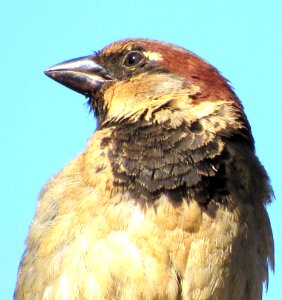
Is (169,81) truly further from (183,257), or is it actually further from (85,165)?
(183,257)

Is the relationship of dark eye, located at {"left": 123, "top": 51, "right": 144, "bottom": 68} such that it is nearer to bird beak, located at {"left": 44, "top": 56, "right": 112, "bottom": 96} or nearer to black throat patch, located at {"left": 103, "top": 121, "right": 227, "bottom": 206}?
bird beak, located at {"left": 44, "top": 56, "right": 112, "bottom": 96}

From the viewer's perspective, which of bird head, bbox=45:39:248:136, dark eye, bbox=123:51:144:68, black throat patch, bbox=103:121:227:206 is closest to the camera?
black throat patch, bbox=103:121:227:206

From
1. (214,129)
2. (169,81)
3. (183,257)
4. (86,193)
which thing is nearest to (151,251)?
(183,257)

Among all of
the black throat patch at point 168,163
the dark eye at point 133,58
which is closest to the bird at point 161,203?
the black throat patch at point 168,163

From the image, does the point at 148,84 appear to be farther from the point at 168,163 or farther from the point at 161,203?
the point at 161,203

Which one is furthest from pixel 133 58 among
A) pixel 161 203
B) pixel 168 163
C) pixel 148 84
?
pixel 161 203

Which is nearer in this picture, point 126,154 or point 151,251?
point 151,251

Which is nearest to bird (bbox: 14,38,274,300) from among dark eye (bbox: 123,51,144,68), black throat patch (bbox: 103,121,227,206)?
black throat patch (bbox: 103,121,227,206)

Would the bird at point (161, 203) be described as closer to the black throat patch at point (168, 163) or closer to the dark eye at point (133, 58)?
the black throat patch at point (168, 163)
